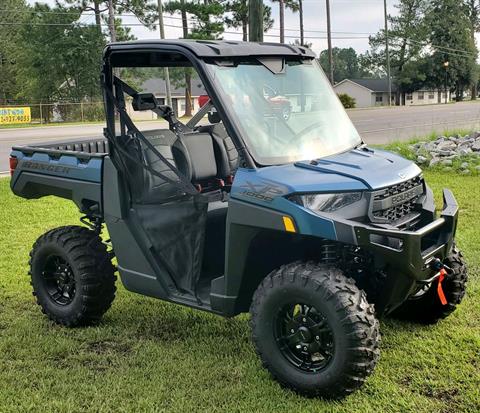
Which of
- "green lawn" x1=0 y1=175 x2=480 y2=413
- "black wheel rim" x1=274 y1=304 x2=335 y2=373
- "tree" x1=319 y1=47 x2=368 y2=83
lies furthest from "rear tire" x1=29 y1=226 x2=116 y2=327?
"tree" x1=319 y1=47 x2=368 y2=83

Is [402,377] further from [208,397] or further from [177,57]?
[177,57]

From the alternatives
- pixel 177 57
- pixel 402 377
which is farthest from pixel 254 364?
pixel 177 57

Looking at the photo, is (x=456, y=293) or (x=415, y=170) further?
(x=456, y=293)

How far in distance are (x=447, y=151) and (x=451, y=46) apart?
253ft

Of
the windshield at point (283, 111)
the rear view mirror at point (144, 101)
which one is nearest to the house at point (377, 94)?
the windshield at point (283, 111)

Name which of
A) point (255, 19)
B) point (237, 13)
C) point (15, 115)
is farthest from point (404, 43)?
point (255, 19)

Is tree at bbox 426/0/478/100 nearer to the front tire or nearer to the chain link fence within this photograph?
the chain link fence

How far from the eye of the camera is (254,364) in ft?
12.6

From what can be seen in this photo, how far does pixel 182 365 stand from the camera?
3.84 meters

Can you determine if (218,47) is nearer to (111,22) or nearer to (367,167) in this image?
(367,167)

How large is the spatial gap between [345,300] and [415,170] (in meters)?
1.06

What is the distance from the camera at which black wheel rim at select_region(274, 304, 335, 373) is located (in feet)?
10.8

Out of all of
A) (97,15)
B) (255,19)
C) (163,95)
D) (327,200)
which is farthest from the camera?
(97,15)

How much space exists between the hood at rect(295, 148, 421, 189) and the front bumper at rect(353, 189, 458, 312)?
30cm
